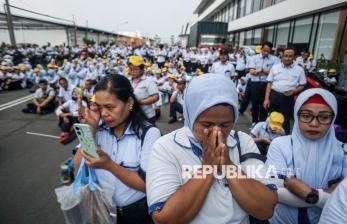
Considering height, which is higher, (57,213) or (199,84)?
(199,84)

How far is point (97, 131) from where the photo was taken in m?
1.56

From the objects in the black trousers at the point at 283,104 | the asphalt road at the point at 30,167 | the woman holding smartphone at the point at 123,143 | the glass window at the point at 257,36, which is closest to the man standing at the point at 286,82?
the black trousers at the point at 283,104

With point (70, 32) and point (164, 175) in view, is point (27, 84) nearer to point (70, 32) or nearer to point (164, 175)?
point (164, 175)

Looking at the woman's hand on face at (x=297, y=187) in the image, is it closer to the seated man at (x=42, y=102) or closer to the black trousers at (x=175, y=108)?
the black trousers at (x=175, y=108)

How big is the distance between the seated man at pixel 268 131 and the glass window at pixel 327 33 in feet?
28.2

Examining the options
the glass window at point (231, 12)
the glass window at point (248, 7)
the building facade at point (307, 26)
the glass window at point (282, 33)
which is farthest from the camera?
the glass window at point (231, 12)

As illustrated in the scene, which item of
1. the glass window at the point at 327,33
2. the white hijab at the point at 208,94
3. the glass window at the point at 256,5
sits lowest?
the white hijab at the point at 208,94

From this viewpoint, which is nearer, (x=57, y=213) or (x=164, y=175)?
(x=164, y=175)

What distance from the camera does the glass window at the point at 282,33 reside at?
14.5m

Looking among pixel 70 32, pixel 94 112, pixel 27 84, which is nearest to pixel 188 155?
pixel 94 112

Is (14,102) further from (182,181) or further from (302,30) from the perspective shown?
(302,30)

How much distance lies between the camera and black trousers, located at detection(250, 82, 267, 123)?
573cm

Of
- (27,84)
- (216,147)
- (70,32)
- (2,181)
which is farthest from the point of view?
(70,32)

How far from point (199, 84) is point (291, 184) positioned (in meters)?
1.07
